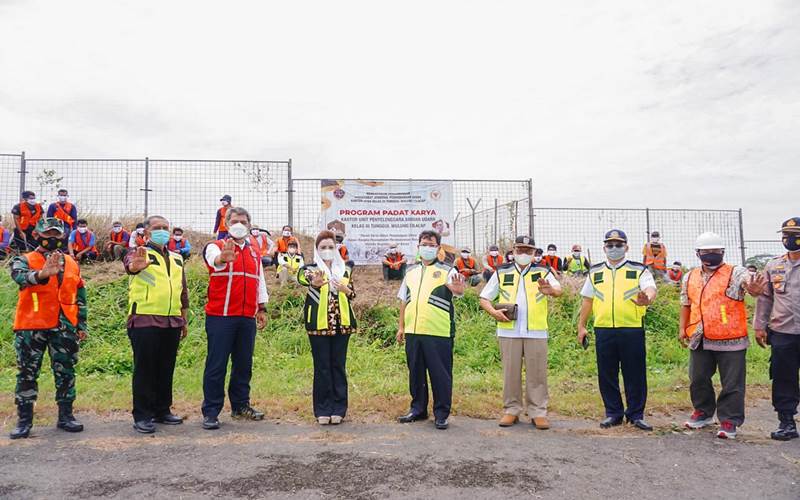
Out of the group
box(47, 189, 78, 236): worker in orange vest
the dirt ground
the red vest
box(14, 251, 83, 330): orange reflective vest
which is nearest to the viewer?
the dirt ground

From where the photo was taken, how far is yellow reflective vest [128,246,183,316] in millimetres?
5699

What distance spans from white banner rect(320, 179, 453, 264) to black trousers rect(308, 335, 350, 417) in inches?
318

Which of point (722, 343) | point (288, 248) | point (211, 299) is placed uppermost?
point (288, 248)

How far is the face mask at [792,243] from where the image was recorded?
230 inches

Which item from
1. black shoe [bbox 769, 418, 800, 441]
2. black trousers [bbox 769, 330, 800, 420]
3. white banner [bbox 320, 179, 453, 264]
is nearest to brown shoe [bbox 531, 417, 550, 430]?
black shoe [bbox 769, 418, 800, 441]

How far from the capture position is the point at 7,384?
8.09 metres

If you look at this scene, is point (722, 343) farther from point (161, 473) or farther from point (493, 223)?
point (493, 223)

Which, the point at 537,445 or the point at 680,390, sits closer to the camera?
the point at 537,445

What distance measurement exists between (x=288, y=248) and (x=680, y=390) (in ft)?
27.8

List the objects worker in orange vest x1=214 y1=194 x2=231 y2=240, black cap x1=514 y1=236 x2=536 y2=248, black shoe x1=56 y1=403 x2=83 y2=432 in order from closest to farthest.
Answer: black shoe x1=56 y1=403 x2=83 y2=432
black cap x1=514 y1=236 x2=536 y2=248
worker in orange vest x1=214 y1=194 x2=231 y2=240

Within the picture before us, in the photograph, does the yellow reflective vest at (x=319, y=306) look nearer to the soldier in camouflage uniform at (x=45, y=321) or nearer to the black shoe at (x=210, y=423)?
the black shoe at (x=210, y=423)

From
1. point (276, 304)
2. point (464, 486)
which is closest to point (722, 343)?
point (464, 486)

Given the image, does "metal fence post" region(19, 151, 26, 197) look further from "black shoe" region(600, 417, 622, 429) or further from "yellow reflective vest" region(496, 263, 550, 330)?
"black shoe" region(600, 417, 622, 429)

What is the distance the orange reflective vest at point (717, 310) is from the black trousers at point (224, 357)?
4.69 meters
